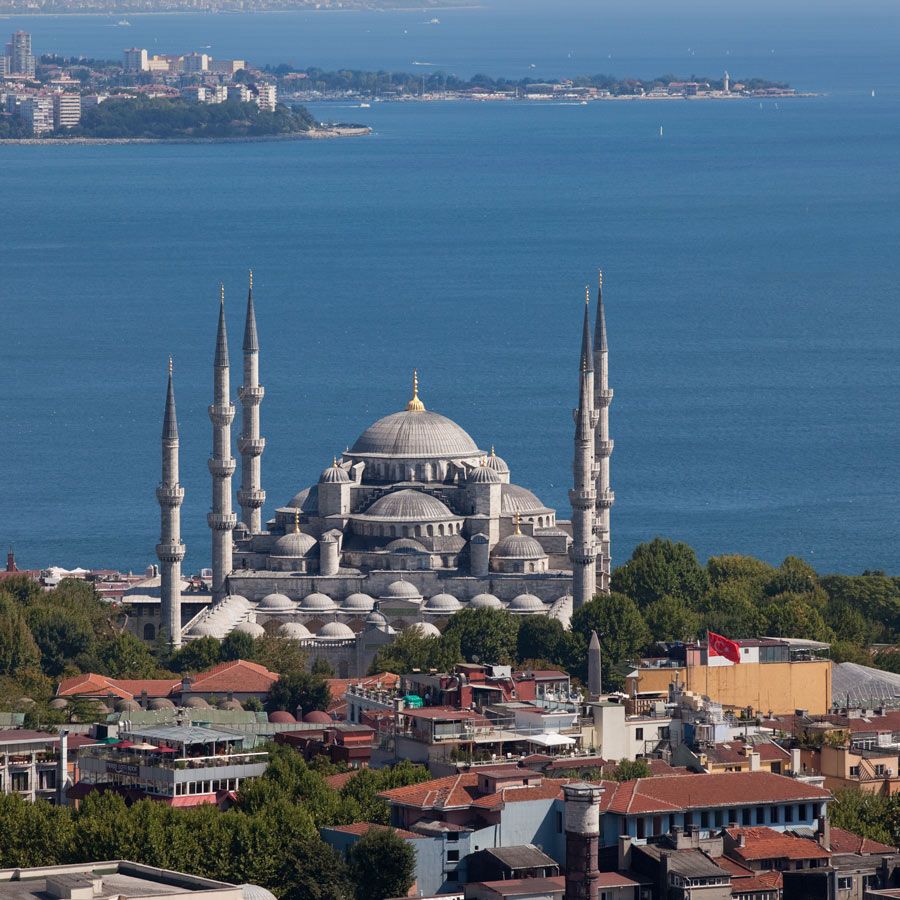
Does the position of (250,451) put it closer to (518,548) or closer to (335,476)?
(335,476)

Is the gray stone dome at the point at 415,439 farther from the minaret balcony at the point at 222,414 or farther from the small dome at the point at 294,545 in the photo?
the small dome at the point at 294,545

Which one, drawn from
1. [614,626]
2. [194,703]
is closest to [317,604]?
[614,626]

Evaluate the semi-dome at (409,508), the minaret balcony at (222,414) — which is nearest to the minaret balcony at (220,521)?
the minaret balcony at (222,414)

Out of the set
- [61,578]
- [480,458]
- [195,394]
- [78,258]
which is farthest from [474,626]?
[78,258]

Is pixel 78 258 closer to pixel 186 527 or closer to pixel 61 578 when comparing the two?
pixel 186 527

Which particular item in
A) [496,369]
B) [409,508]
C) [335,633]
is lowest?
[496,369]

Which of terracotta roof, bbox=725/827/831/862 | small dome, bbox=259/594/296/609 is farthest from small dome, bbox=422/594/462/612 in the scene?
terracotta roof, bbox=725/827/831/862

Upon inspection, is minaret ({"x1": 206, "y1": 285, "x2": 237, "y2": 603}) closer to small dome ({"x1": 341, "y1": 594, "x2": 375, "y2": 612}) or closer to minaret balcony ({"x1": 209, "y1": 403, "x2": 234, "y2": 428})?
minaret balcony ({"x1": 209, "y1": 403, "x2": 234, "y2": 428})

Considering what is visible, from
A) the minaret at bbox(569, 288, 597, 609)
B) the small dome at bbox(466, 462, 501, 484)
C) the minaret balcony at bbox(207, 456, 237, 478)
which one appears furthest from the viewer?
the minaret balcony at bbox(207, 456, 237, 478)
